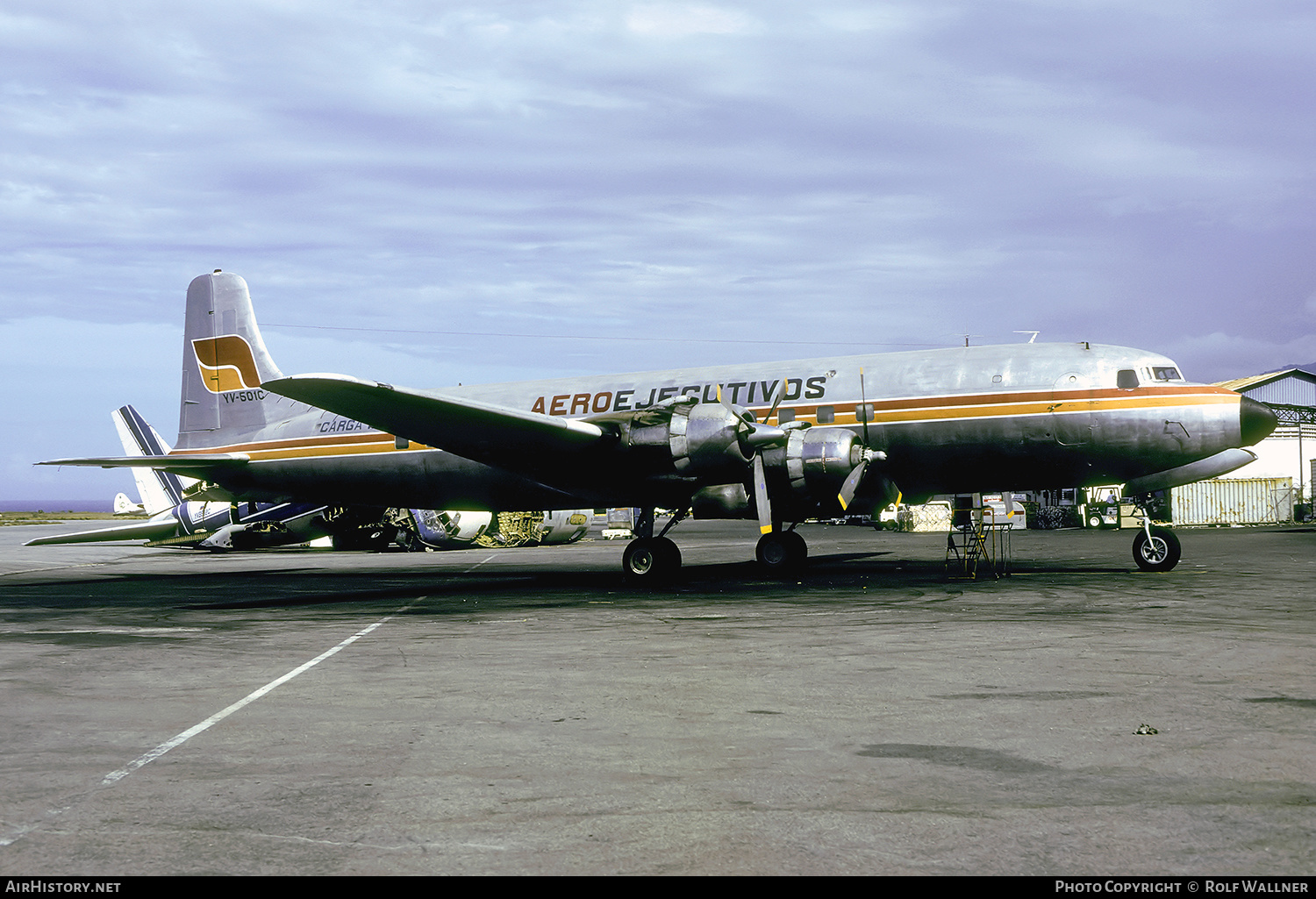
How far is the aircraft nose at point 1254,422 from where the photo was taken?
64.2 feet

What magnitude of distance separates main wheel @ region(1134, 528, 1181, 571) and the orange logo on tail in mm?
21312

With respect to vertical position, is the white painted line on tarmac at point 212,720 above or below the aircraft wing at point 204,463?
below

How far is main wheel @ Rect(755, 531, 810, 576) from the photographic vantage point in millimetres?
21938

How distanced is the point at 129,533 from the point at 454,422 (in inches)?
870

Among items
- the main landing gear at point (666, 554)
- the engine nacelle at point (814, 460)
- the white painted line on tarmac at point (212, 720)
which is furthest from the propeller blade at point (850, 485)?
the white painted line on tarmac at point (212, 720)

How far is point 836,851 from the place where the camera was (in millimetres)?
4637

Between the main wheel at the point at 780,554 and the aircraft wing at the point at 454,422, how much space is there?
Answer: 4.62 m

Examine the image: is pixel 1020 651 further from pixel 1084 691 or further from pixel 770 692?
pixel 770 692

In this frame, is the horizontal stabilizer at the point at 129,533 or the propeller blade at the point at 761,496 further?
the horizontal stabilizer at the point at 129,533

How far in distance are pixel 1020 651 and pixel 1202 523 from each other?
52367 millimetres

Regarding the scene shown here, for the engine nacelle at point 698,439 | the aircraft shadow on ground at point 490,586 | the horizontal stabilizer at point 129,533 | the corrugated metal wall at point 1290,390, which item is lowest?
the aircraft shadow on ground at point 490,586

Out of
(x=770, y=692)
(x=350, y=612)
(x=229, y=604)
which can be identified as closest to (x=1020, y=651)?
(x=770, y=692)

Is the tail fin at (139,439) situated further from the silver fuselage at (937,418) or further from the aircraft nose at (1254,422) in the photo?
the aircraft nose at (1254,422)

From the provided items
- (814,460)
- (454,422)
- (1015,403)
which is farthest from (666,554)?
(1015,403)
